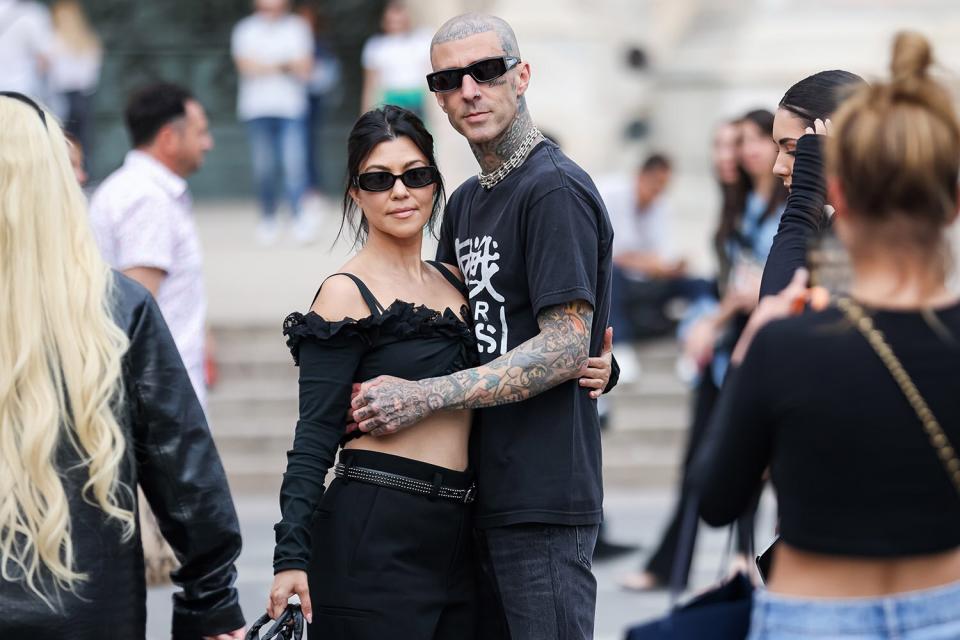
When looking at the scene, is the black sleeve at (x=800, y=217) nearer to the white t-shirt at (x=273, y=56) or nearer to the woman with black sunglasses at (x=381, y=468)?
the woman with black sunglasses at (x=381, y=468)

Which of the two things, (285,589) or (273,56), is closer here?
(285,589)

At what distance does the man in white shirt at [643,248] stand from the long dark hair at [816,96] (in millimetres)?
6014

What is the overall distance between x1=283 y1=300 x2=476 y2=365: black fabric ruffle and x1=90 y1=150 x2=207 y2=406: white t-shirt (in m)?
2.00

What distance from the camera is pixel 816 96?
353cm

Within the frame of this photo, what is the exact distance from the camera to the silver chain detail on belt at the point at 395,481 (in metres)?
3.64

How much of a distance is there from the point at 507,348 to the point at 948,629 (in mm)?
1459

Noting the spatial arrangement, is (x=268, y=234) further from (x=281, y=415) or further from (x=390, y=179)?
(x=390, y=179)

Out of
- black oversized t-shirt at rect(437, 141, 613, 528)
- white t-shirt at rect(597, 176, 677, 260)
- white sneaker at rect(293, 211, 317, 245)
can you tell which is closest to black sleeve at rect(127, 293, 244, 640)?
black oversized t-shirt at rect(437, 141, 613, 528)

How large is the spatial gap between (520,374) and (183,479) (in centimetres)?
85

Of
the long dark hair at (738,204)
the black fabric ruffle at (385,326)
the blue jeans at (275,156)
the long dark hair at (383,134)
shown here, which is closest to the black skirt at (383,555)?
the black fabric ruffle at (385,326)

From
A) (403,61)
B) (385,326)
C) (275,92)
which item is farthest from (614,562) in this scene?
(275,92)

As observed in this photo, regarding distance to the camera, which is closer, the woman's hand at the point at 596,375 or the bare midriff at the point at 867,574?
the bare midriff at the point at 867,574

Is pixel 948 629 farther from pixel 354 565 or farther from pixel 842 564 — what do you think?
pixel 354 565

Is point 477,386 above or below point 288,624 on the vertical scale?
above
